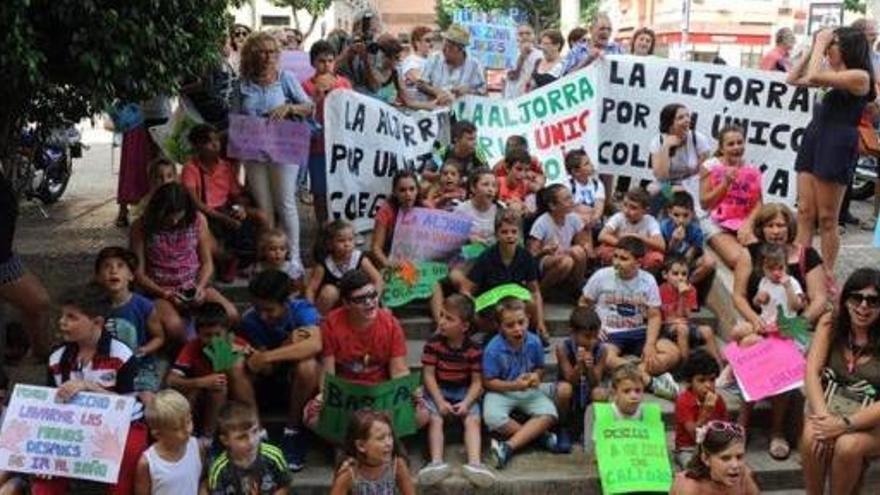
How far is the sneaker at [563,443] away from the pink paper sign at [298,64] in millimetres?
3849

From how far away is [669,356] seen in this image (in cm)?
577

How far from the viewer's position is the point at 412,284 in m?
6.41

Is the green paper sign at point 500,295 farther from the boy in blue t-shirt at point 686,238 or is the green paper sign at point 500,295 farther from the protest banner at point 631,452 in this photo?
the boy in blue t-shirt at point 686,238

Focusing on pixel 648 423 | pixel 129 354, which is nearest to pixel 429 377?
pixel 648 423

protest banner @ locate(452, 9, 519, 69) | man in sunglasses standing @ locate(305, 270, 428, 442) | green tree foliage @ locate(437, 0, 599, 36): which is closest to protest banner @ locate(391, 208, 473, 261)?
man in sunglasses standing @ locate(305, 270, 428, 442)

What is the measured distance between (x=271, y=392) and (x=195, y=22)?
1.99 m

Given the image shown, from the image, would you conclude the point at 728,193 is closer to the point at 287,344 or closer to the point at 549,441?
the point at 549,441

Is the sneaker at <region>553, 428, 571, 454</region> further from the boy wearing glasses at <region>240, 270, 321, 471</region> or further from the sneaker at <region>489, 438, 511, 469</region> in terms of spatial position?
the boy wearing glasses at <region>240, 270, 321, 471</region>

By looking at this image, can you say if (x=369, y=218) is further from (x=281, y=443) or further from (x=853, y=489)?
(x=853, y=489)

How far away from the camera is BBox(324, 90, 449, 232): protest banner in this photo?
7.17m

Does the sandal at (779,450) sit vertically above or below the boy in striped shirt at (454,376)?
below

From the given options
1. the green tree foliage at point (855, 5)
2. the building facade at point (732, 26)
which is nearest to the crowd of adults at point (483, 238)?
the green tree foliage at point (855, 5)

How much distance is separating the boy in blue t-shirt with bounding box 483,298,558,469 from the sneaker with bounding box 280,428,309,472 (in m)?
0.97

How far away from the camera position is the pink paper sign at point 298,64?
318 inches
